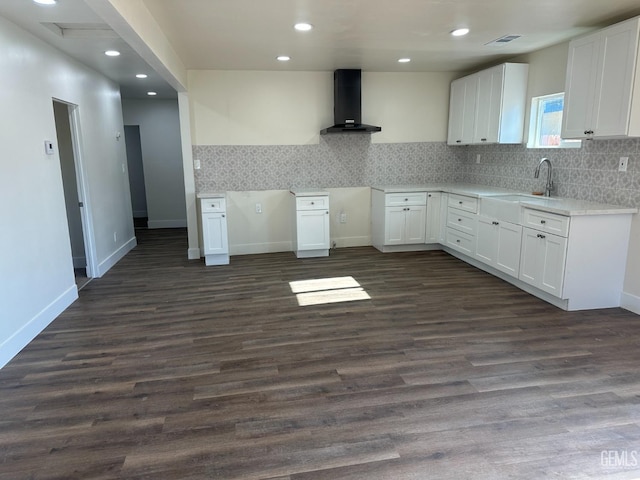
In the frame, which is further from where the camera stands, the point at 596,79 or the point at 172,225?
the point at 172,225

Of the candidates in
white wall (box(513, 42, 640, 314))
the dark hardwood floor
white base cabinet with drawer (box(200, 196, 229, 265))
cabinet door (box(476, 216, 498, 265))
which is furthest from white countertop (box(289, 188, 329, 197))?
white wall (box(513, 42, 640, 314))

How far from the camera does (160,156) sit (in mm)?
8320

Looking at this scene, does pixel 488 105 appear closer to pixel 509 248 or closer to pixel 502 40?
pixel 502 40

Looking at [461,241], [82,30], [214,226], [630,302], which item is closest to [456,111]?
[461,241]

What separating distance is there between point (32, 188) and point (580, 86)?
4900 millimetres

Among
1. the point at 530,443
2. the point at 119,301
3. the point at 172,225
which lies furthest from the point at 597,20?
the point at 172,225

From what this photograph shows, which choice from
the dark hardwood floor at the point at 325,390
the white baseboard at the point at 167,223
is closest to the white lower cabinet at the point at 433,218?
the dark hardwood floor at the point at 325,390

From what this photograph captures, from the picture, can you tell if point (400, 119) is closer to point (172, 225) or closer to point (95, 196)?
point (95, 196)

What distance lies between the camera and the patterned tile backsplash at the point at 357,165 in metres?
5.45

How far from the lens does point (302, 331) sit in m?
3.45

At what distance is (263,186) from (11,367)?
3787 mm

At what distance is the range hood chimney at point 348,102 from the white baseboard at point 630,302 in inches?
135

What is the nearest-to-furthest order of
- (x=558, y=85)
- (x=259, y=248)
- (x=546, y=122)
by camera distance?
1. (x=558, y=85)
2. (x=546, y=122)
3. (x=259, y=248)

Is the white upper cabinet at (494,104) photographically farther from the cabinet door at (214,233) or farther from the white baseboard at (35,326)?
the white baseboard at (35,326)
